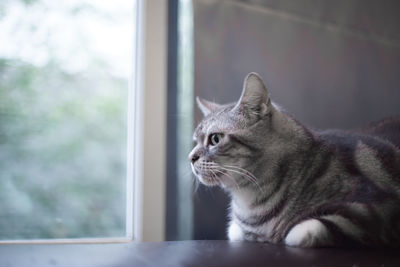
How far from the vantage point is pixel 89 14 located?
1536 millimetres

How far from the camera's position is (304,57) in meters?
1.69

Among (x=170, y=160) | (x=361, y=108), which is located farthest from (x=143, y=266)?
(x=361, y=108)

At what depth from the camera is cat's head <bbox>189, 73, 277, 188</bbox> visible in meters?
1.15

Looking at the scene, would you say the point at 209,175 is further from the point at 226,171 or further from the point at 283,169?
the point at 283,169

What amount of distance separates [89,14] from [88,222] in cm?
75

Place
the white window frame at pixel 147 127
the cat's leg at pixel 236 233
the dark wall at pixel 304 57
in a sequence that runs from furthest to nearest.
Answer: the dark wall at pixel 304 57 < the white window frame at pixel 147 127 < the cat's leg at pixel 236 233

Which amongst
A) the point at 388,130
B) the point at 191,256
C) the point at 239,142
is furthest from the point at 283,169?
the point at 388,130

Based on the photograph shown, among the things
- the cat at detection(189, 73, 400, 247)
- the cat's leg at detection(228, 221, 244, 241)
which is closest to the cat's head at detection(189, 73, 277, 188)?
the cat at detection(189, 73, 400, 247)

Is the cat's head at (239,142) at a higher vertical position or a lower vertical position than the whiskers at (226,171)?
higher

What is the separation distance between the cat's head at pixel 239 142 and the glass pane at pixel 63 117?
473mm

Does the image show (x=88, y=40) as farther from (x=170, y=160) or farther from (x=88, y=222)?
(x=88, y=222)

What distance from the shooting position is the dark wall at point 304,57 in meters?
1.59

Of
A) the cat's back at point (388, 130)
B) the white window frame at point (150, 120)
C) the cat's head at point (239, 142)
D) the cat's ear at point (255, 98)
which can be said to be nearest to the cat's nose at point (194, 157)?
the cat's head at point (239, 142)

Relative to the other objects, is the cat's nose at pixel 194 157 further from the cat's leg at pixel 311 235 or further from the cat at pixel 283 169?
the cat's leg at pixel 311 235
